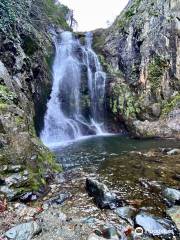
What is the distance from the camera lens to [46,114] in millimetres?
19812

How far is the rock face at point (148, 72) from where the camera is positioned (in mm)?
19516

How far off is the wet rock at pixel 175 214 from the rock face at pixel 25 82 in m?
3.40

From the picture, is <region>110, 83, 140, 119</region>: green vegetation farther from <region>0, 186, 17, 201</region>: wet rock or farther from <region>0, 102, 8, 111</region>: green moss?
<region>0, 186, 17, 201</region>: wet rock

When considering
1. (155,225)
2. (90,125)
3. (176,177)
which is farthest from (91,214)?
(90,125)

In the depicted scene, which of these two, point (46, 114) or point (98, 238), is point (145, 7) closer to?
point (46, 114)

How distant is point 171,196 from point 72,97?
55.8ft

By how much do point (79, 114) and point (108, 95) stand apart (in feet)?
9.56

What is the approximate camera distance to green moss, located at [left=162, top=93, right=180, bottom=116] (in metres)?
19.2

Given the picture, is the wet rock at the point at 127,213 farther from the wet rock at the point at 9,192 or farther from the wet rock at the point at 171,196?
the wet rock at the point at 9,192

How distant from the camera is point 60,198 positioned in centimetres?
652

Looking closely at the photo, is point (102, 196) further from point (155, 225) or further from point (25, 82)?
point (25, 82)

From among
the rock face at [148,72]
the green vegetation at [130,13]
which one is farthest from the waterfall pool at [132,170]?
the green vegetation at [130,13]

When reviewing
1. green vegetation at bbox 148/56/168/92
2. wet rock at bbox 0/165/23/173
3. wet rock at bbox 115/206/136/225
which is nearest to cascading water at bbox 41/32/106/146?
green vegetation at bbox 148/56/168/92

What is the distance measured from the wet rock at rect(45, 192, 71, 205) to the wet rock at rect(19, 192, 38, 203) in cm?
42
